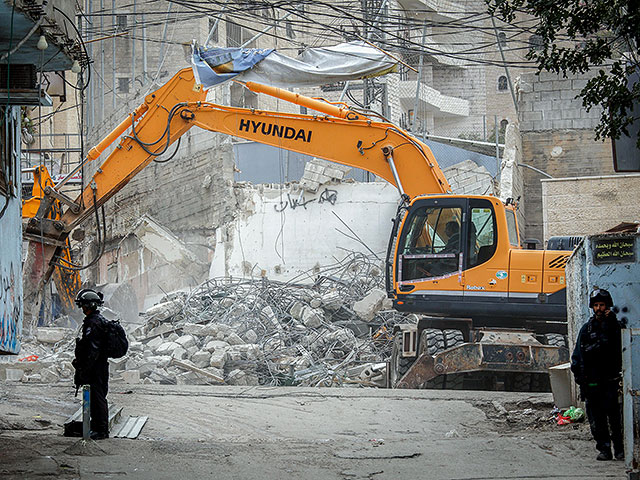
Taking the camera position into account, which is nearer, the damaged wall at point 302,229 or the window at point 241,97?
the damaged wall at point 302,229

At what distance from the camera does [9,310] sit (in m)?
10.7

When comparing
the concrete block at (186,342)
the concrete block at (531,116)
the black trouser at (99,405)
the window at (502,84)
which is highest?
the window at (502,84)

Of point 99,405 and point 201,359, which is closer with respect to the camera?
point 99,405

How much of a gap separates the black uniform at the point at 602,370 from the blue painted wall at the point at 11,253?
588 cm

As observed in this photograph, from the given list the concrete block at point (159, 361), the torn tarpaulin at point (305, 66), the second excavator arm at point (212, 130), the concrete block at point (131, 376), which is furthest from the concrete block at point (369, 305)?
the torn tarpaulin at point (305, 66)

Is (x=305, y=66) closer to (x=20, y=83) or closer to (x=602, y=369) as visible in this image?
Answer: (x=20, y=83)

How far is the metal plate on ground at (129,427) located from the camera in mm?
9742

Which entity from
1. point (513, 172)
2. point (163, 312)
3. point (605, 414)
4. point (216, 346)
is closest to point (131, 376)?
point (216, 346)

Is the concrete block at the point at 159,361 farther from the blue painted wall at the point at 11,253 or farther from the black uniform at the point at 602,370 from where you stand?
the black uniform at the point at 602,370

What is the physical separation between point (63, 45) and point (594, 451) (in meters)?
6.13

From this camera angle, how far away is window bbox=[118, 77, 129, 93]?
4512cm

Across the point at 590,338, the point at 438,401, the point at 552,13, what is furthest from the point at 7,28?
the point at 438,401

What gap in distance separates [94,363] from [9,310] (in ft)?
7.33

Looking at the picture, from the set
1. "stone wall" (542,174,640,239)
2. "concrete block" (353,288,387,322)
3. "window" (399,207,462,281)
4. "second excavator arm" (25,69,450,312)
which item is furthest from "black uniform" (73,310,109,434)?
"stone wall" (542,174,640,239)
